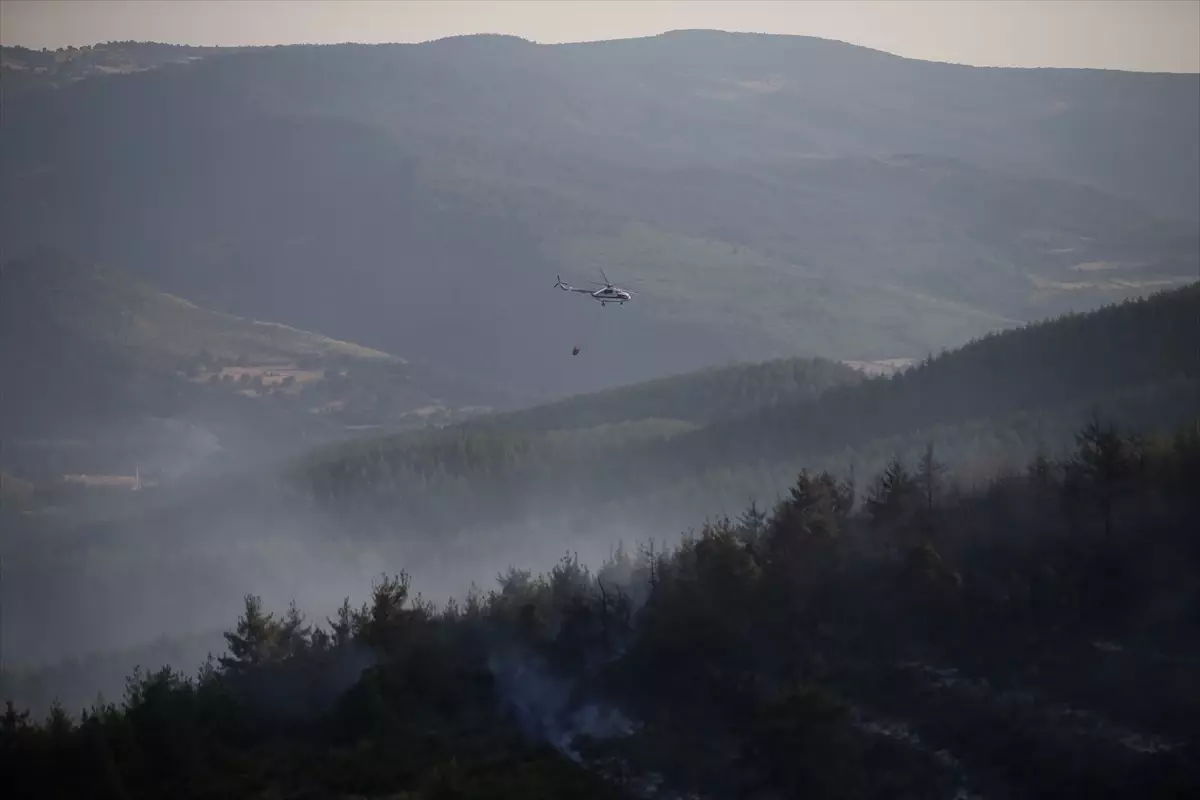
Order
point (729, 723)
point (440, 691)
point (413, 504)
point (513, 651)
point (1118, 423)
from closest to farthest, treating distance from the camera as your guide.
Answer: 1. point (729, 723)
2. point (440, 691)
3. point (513, 651)
4. point (1118, 423)
5. point (413, 504)

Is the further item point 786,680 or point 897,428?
point 897,428

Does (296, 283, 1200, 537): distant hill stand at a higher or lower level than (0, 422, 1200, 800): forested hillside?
higher

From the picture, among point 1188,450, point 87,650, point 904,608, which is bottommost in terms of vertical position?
point 87,650

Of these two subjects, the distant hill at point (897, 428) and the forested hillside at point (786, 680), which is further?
the distant hill at point (897, 428)

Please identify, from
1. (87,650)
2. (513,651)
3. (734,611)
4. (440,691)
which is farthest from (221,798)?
(87,650)

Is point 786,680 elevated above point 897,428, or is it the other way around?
point 897,428

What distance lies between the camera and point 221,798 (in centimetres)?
6525

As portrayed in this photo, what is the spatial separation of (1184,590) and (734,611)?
73.9 feet

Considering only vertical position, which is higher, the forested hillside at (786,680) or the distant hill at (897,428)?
the distant hill at (897,428)

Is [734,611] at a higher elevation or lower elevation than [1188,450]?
lower

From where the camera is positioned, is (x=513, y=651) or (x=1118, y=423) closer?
(x=513, y=651)

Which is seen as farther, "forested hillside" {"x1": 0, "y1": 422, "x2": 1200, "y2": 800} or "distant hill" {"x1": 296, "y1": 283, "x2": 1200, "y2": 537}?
"distant hill" {"x1": 296, "y1": 283, "x2": 1200, "y2": 537}


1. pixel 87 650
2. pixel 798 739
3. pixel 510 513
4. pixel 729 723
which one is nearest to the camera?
pixel 798 739

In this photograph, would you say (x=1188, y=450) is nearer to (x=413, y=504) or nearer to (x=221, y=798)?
(x=221, y=798)
